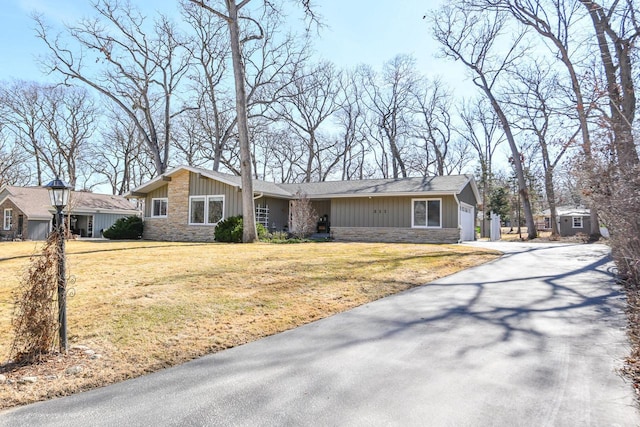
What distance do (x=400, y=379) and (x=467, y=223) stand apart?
1743 cm

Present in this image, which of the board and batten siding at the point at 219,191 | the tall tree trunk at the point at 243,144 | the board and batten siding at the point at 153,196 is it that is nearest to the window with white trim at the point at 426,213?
the tall tree trunk at the point at 243,144

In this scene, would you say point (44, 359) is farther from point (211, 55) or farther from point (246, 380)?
point (211, 55)

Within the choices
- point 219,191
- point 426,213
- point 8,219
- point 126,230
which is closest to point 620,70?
Answer: point 426,213

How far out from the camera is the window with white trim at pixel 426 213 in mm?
16797

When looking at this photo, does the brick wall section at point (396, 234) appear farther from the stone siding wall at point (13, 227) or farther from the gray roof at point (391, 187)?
the stone siding wall at point (13, 227)

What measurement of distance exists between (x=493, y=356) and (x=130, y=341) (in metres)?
3.46

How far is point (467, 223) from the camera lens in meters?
18.8

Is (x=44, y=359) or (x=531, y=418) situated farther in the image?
(x=44, y=359)

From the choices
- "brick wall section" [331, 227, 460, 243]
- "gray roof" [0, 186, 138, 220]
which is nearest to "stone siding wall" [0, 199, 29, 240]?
"gray roof" [0, 186, 138, 220]

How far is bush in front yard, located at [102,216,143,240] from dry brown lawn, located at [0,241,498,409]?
33.2 ft

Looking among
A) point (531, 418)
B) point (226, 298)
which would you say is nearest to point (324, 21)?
point (226, 298)

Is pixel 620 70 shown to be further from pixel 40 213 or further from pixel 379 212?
pixel 40 213

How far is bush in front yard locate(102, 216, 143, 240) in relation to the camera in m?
19.0

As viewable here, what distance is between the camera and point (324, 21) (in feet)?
52.3
